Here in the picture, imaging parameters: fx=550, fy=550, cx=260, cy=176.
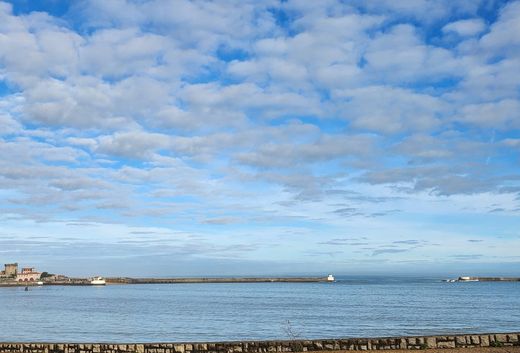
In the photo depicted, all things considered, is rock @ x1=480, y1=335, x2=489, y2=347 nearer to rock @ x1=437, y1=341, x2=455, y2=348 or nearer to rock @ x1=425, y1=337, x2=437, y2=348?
rock @ x1=437, y1=341, x2=455, y2=348

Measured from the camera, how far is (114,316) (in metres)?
61.1

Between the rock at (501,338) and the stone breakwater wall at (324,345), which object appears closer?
the stone breakwater wall at (324,345)

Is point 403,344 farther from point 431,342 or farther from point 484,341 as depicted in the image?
point 484,341

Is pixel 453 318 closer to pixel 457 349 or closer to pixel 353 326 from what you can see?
pixel 353 326

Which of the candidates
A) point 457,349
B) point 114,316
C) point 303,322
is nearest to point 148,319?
point 114,316

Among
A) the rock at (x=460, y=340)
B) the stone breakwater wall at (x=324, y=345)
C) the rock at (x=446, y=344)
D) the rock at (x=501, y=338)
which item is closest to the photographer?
the rock at (x=446, y=344)

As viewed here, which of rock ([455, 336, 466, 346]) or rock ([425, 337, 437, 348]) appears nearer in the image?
rock ([425, 337, 437, 348])

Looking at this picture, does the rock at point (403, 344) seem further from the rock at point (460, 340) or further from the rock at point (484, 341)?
the rock at point (484, 341)

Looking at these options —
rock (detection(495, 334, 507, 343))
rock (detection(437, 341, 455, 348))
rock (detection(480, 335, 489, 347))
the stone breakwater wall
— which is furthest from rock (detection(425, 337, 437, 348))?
rock (detection(495, 334, 507, 343))

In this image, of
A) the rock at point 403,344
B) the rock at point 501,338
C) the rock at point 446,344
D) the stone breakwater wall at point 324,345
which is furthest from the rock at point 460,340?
the rock at point 403,344

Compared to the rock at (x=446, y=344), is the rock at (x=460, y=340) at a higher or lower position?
higher

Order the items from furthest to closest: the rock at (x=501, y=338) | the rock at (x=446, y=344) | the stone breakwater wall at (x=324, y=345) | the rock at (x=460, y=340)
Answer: the rock at (x=501, y=338) < the rock at (x=460, y=340) < the stone breakwater wall at (x=324, y=345) < the rock at (x=446, y=344)

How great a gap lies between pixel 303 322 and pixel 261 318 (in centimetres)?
547

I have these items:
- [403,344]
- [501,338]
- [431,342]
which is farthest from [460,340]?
[403,344]
